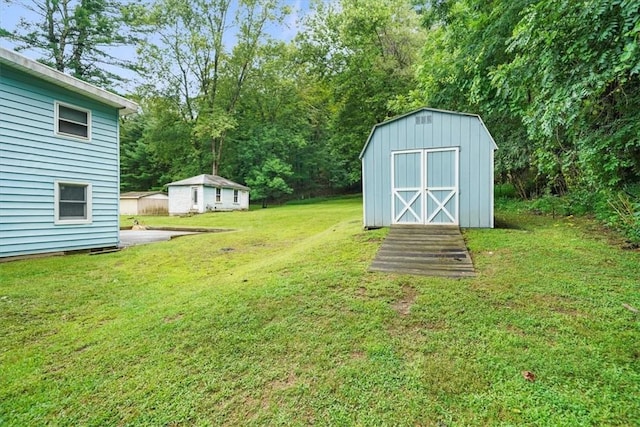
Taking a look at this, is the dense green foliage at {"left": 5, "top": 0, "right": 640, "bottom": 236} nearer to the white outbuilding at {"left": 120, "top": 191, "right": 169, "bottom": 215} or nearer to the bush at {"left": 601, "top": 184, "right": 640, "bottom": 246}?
the bush at {"left": 601, "top": 184, "right": 640, "bottom": 246}

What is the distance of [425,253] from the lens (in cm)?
568

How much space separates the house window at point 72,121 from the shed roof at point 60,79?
45 cm

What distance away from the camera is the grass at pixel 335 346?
88.2 inches

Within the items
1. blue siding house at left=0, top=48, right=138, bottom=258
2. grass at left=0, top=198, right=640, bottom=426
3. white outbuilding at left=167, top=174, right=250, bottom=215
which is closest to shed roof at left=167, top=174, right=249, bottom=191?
white outbuilding at left=167, top=174, right=250, bottom=215

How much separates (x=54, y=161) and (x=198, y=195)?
609 inches

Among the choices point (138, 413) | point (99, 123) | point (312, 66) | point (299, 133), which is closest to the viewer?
point (138, 413)

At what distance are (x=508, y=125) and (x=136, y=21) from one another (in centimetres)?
2214

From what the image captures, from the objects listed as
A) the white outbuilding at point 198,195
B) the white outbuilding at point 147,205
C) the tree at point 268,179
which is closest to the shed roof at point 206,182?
the white outbuilding at point 198,195

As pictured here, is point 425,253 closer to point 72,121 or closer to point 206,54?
point 72,121

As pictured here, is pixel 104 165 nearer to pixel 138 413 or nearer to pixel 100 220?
pixel 100 220

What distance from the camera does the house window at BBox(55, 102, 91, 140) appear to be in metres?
7.34

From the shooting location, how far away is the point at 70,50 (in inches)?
707

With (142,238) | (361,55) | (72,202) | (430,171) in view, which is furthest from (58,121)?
(361,55)

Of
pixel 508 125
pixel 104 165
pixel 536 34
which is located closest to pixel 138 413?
pixel 536 34
